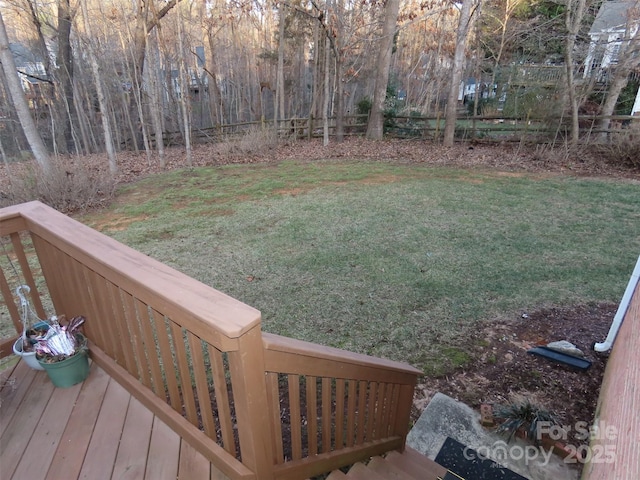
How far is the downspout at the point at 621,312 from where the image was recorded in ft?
8.52

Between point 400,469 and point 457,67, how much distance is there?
12.0 m

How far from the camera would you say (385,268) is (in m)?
4.64

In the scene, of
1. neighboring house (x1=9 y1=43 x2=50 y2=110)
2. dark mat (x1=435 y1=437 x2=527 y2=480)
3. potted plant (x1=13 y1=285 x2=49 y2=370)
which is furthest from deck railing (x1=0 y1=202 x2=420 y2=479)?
neighboring house (x1=9 y1=43 x2=50 y2=110)

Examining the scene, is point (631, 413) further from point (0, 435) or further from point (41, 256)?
point (41, 256)

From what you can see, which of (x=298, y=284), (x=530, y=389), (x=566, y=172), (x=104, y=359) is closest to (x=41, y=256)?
(x=104, y=359)

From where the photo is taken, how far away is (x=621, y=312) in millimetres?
2797

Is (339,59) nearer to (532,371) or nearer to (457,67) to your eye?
(457,67)

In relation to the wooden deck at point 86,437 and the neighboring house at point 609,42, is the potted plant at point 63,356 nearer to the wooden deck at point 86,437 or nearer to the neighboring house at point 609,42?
the wooden deck at point 86,437

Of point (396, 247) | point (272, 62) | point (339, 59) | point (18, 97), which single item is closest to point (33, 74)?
point (18, 97)

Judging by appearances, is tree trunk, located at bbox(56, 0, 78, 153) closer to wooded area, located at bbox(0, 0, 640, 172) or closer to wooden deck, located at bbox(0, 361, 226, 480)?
wooded area, located at bbox(0, 0, 640, 172)

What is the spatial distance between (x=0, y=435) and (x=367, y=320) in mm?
2842

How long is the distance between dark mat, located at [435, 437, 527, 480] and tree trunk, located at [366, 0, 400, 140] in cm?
1262

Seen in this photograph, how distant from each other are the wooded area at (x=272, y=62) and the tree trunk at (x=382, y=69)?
42 mm

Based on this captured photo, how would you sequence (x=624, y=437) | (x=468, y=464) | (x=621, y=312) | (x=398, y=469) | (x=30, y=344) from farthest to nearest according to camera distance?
(x=621, y=312) < (x=468, y=464) < (x=398, y=469) < (x=30, y=344) < (x=624, y=437)
